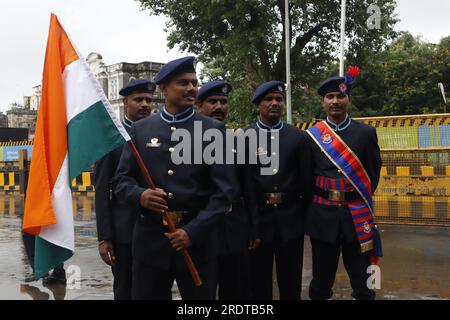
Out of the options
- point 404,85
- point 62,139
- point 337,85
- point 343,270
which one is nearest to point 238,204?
point 337,85

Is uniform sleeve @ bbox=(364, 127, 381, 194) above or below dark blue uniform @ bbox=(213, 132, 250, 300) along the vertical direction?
above

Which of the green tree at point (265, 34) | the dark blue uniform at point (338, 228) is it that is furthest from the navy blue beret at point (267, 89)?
the green tree at point (265, 34)

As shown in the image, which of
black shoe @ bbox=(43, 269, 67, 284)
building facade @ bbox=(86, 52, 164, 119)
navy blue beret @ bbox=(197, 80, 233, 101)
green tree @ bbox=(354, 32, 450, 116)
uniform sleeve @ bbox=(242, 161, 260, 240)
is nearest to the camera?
uniform sleeve @ bbox=(242, 161, 260, 240)

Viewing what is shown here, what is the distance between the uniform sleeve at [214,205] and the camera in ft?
9.91

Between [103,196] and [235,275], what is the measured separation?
1.14 metres

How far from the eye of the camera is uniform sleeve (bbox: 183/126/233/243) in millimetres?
3020

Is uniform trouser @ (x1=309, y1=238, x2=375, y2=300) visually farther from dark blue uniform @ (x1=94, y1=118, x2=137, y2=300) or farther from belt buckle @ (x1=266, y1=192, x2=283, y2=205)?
dark blue uniform @ (x1=94, y1=118, x2=137, y2=300)

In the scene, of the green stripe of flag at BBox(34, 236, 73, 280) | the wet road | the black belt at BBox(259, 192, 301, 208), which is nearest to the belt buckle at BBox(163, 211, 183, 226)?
the green stripe of flag at BBox(34, 236, 73, 280)

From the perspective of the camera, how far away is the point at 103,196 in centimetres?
420

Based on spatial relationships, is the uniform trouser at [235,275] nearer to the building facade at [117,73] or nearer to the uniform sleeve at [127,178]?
the uniform sleeve at [127,178]

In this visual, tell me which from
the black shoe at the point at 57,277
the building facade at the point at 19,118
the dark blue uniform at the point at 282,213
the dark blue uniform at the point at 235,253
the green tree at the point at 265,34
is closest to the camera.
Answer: the dark blue uniform at the point at 235,253

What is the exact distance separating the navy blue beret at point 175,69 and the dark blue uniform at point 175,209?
0.20m

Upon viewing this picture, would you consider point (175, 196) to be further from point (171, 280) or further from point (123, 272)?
point (123, 272)

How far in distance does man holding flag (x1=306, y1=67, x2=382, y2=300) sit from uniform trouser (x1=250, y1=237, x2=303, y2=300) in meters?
0.14
